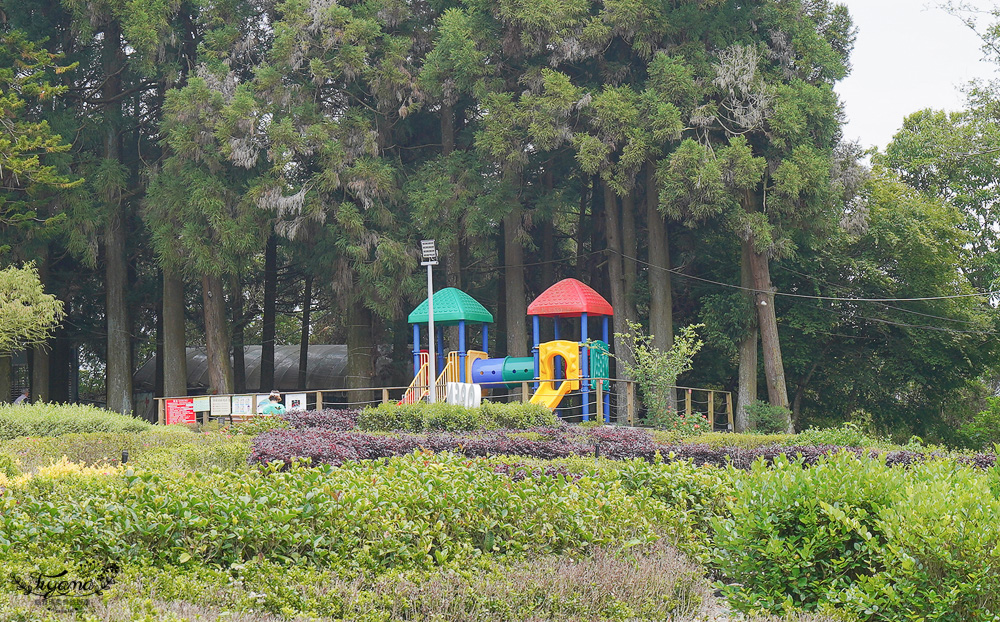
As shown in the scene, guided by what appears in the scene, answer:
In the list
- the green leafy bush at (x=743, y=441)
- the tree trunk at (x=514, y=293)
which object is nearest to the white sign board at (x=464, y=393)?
the green leafy bush at (x=743, y=441)

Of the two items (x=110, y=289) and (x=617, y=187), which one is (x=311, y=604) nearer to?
(x=617, y=187)

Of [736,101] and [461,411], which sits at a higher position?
[736,101]

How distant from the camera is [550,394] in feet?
70.1

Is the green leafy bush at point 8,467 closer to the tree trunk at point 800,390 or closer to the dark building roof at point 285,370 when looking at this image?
the tree trunk at point 800,390

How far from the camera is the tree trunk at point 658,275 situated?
23516 mm

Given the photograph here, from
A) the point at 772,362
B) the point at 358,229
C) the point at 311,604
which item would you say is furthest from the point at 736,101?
the point at 311,604

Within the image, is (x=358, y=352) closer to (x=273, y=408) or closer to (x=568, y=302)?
(x=273, y=408)

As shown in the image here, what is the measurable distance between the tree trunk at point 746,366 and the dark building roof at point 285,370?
624 inches

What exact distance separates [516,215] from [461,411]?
1043 cm

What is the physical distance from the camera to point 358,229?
24.4m

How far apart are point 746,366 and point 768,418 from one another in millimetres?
2073

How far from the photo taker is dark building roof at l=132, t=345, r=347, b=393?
34.5m

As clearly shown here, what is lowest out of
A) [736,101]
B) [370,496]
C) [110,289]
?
[370,496]

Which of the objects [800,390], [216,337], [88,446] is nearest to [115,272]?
[216,337]
